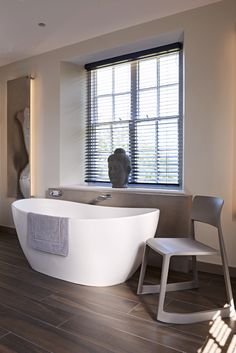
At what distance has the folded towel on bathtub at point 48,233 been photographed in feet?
7.98

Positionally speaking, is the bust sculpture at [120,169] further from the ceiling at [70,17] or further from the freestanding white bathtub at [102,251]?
the ceiling at [70,17]

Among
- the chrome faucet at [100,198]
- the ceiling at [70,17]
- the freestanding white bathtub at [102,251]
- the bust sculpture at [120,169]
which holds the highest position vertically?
the ceiling at [70,17]

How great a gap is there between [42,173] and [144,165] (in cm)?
146

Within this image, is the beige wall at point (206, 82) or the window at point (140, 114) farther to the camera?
the window at point (140, 114)

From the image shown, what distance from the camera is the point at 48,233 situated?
2529mm

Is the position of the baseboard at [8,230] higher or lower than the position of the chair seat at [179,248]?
lower

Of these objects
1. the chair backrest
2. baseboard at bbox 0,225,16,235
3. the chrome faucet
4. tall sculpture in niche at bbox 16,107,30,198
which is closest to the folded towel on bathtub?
the chrome faucet

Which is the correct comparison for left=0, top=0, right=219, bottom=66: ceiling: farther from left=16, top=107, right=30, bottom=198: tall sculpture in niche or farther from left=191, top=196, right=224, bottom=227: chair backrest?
left=191, top=196, right=224, bottom=227: chair backrest

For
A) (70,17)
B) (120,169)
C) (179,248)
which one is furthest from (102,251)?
(70,17)

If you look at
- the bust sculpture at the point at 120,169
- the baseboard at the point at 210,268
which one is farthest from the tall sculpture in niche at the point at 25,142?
the baseboard at the point at 210,268

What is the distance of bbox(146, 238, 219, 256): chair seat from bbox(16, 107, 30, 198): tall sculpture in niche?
240cm

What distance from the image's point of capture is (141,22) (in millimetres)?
3070

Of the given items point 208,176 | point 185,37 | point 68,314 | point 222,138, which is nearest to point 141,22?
point 185,37

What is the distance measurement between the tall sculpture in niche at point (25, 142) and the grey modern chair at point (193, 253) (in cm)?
239
